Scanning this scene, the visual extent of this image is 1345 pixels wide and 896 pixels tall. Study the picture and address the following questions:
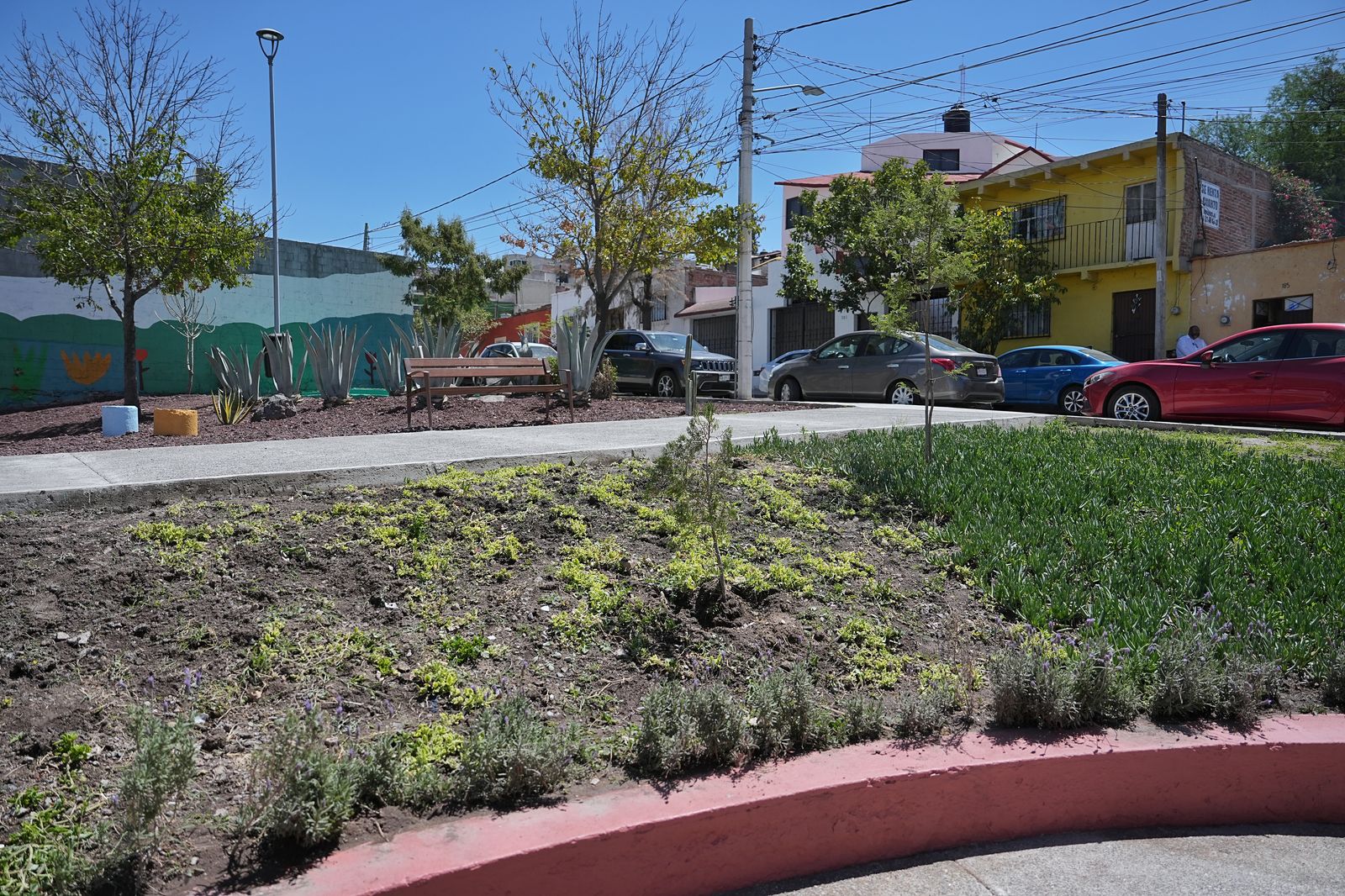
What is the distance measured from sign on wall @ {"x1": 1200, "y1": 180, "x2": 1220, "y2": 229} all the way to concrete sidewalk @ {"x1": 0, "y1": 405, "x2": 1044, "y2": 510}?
20.2m

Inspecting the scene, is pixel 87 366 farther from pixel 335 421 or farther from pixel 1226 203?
pixel 1226 203

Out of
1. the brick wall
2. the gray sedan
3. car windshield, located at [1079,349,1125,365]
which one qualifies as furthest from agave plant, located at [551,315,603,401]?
the brick wall

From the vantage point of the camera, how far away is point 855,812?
275cm

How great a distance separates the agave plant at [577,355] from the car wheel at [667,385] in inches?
219

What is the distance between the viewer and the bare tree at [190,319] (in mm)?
21422

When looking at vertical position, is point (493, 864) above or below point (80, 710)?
below

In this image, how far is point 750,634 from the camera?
12.3 feet

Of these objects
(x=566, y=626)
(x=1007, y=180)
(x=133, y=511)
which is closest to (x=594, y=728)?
(x=566, y=626)

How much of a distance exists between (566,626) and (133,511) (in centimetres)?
227

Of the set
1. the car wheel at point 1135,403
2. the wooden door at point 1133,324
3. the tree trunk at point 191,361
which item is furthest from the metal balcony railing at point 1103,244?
the tree trunk at point 191,361

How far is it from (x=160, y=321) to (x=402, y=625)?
2197 centimetres

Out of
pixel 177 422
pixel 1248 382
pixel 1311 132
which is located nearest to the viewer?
pixel 177 422

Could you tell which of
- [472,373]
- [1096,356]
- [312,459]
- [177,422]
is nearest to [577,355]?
[472,373]

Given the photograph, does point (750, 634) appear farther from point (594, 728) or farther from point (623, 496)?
point (623, 496)
